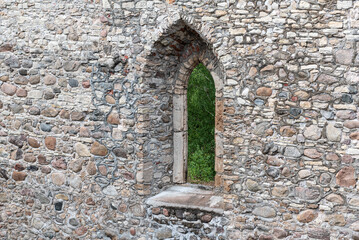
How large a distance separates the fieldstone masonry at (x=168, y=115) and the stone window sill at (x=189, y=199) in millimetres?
91

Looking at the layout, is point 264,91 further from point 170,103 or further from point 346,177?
point 170,103

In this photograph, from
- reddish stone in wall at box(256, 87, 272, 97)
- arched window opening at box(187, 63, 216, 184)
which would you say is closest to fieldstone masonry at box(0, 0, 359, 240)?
reddish stone in wall at box(256, 87, 272, 97)

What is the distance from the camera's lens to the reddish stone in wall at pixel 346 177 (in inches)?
168

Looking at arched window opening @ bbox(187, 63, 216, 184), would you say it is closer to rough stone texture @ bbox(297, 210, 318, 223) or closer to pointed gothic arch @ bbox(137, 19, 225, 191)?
pointed gothic arch @ bbox(137, 19, 225, 191)

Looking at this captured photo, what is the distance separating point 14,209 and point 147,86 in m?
2.95

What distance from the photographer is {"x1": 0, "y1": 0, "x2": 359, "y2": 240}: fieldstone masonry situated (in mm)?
4328

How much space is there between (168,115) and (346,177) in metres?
2.43

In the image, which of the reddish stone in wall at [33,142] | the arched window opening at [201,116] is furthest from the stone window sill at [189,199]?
the arched window opening at [201,116]

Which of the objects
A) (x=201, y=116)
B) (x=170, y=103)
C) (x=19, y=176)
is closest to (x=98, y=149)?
(x=170, y=103)

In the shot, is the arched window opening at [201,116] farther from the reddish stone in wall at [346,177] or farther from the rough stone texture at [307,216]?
the reddish stone in wall at [346,177]

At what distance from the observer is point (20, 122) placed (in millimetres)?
5824

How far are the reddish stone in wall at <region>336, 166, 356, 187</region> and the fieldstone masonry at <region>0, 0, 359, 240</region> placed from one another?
0.8 inches

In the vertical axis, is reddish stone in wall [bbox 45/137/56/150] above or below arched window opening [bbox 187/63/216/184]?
below

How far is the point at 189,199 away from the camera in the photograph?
17.2 feet
